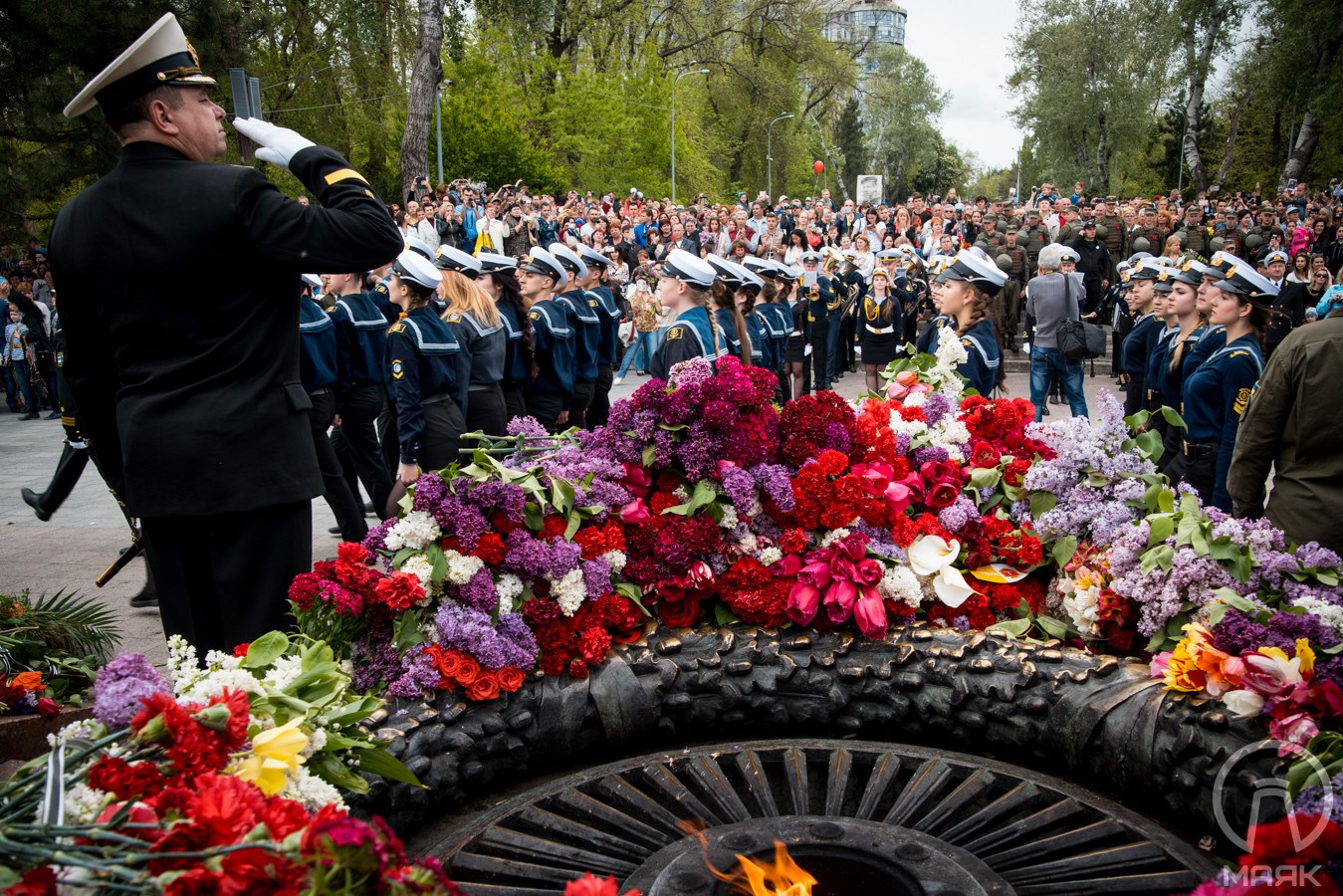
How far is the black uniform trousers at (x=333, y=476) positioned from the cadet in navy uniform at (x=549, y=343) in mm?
1885

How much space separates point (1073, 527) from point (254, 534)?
2.68 m

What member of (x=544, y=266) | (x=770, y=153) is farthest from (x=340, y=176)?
(x=770, y=153)

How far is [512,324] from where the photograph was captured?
830 cm

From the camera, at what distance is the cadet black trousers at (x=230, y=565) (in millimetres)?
3008

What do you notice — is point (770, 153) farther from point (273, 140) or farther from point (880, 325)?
point (273, 140)

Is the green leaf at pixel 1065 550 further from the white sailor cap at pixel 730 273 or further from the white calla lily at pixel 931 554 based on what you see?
the white sailor cap at pixel 730 273

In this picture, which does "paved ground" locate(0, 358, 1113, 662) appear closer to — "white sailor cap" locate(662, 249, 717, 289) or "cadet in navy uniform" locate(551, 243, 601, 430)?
"cadet in navy uniform" locate(551, 243, 601, 430)

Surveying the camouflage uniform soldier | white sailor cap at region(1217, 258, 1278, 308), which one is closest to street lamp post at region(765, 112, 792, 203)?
the camouflage uniform soldier

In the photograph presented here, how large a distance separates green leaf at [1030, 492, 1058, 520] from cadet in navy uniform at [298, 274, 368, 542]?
4.36 meters

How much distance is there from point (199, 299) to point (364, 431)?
4.73 meters

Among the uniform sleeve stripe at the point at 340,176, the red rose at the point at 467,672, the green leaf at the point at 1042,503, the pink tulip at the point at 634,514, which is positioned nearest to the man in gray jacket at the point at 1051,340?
the green leaf at the point at 1042,503

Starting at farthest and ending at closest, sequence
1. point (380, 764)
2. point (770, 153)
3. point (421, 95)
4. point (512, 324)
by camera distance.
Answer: point (770, 153)
point (421, 95)
point (512, 324)
point (380, 764)

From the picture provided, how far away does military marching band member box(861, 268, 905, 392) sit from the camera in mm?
14070

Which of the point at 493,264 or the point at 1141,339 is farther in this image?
the point at 1141,339
